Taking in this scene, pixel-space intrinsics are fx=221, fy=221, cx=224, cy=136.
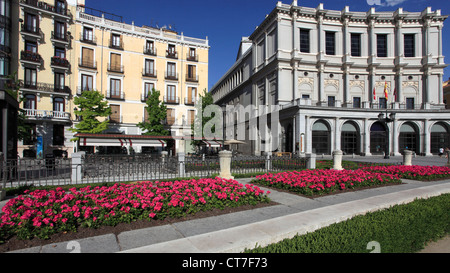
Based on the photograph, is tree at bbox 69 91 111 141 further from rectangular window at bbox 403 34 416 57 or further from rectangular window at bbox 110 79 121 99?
rectangular window at bbox 403 34 416 57

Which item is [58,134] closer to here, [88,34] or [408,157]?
[88,34]

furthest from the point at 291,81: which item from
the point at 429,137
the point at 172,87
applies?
the point at 429,137

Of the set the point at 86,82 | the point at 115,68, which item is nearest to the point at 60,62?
the point at 86,82

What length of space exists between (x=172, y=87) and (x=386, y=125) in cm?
3223

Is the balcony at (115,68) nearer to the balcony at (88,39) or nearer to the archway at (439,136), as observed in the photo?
the balcony at (88,39)

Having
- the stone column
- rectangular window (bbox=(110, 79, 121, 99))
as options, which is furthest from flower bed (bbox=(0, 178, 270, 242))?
rectangular window (bbox=(110, 79, 121, 99))

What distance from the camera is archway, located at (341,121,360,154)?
32.3 metres

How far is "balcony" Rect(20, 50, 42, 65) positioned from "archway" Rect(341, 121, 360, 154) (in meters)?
42.1

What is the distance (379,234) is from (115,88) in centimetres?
3510

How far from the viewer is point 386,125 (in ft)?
103

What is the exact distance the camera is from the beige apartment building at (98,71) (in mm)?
28109

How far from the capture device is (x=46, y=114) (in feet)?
93.4

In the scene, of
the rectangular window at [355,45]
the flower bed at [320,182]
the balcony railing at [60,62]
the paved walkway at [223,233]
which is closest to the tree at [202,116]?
the balcony railing at [60,62]
